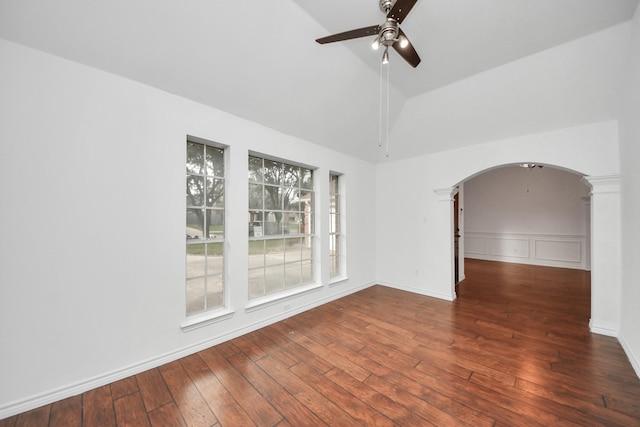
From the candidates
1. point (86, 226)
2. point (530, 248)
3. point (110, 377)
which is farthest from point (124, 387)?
point (530, 248)

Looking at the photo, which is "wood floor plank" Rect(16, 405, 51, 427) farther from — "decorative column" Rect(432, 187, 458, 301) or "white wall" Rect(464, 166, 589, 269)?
"white wall" Rect(464, 166, 589, 269)

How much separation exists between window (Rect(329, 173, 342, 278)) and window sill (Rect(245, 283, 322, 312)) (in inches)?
27.0

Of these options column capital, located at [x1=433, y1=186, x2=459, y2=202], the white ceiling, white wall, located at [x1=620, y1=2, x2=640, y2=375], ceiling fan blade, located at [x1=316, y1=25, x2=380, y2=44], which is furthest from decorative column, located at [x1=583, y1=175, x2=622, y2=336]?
ceiling fan blade, located at [x1=316, y1=25, x2=380, y2=44]

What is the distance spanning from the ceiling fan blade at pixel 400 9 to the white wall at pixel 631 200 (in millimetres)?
2307

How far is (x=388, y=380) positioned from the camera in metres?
2.03

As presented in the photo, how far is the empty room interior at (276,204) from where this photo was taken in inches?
67.7

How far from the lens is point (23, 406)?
168cm

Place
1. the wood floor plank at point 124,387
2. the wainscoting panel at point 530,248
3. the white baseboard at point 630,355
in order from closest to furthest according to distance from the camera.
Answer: the wood floor plank at point 124,387 < the white baseboard at point 630,355 < the wainscoting panel at point 530,248

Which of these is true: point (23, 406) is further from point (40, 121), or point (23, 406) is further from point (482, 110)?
point (482, 110)

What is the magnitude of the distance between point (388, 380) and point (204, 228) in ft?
7.98

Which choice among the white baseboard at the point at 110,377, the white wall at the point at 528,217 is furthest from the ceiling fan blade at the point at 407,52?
the white wall at the point at 528,217

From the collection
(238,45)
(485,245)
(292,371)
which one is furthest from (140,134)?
(485,245)

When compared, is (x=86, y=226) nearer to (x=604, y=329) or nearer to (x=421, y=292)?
(x=421, y=292)

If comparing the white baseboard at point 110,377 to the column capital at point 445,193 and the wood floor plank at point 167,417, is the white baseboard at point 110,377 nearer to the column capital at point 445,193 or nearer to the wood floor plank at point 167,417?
the wood floor plank at point 167,417
